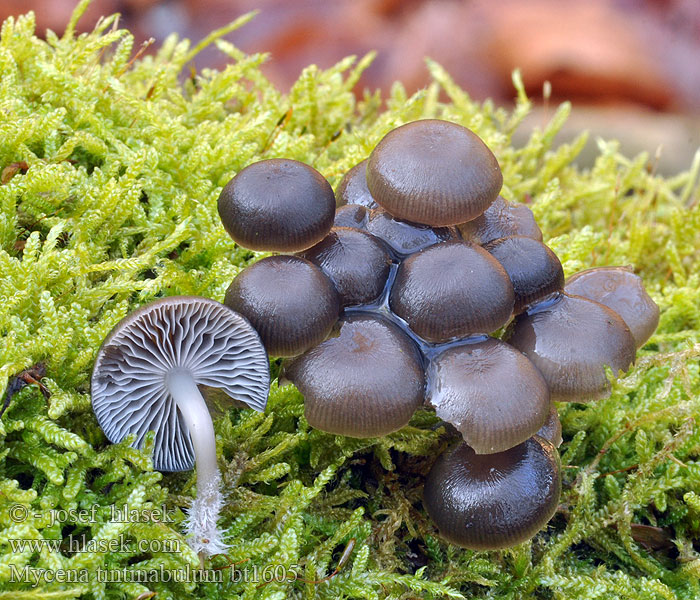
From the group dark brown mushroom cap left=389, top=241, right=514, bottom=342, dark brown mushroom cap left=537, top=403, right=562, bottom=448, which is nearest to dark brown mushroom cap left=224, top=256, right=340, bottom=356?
dark brown mushroom cap left=389, top=241, right=514, bottom=342

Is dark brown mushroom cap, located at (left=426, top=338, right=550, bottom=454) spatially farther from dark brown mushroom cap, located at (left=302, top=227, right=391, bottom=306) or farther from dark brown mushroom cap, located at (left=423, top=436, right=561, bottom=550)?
dark brown mushroom cap, located at (left=302, top=227, right=391, bottom=306)

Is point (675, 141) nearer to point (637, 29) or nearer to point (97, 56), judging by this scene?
point (637, 29)

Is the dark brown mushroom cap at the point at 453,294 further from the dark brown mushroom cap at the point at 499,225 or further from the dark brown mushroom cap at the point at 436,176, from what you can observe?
the dark brown mushroom cap at the point at 499,225

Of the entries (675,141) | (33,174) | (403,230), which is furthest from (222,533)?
(675,141)

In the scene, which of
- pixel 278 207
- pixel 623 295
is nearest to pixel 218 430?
pixel 278 207

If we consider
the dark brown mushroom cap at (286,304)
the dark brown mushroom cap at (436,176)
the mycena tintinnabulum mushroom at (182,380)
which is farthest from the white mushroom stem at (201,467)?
the dark brown mushroom cap at (436,176)

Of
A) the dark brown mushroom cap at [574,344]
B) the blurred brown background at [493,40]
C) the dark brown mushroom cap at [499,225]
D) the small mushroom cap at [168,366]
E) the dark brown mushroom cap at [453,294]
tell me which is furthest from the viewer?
the blurred brown background at [493,40]
